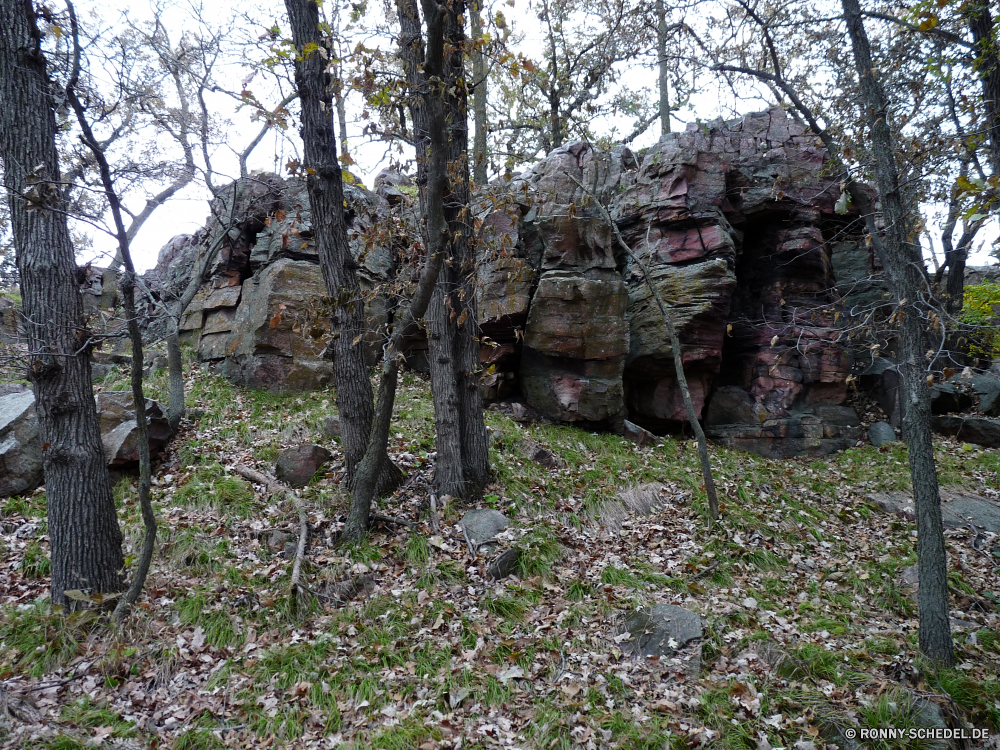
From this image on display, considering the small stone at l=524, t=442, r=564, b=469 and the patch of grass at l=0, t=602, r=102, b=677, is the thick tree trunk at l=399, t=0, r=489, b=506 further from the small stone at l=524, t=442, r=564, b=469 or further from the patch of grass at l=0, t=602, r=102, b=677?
the patch of grass at l=0, t=602, r=102, b=677

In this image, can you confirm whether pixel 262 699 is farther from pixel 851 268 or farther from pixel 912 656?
pixel 851 268

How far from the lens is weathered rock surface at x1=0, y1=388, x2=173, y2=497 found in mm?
7254

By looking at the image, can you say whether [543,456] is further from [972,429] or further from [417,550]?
[972,429]

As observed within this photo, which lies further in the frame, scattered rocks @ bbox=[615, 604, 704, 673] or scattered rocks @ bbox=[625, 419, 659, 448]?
scattered rocks @ bbox=[625, 419, 659, 448]

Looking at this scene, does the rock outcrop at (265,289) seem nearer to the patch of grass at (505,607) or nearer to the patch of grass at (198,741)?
the patch of grass at (505,607)

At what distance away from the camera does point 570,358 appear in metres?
11.1

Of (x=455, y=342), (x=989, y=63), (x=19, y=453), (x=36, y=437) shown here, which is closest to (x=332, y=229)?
(x=455, y=342)

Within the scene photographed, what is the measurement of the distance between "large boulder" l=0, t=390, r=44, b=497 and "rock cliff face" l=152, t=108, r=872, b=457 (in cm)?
367

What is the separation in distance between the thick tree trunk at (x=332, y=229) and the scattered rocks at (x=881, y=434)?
424 inches

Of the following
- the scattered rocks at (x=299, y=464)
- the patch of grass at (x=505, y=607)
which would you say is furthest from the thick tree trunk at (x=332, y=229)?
the patch of grass at (x=505, y=607)

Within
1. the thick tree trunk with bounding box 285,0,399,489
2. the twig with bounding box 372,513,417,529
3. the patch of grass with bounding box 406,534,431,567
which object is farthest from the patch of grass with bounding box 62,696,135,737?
the thick tree trunk with bounding box 285,0,399,489

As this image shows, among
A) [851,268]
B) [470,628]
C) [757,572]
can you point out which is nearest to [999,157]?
[757,572]

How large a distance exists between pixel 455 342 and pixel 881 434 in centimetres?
1003

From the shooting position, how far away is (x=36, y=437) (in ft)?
24.5
